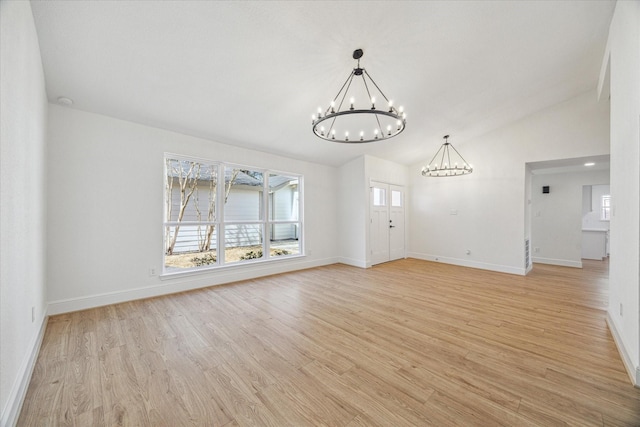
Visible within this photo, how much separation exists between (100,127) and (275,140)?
259 centimetres

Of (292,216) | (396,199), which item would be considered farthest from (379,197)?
(292,216)

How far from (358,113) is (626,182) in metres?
2.42

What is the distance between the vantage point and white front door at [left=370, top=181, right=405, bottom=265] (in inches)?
238

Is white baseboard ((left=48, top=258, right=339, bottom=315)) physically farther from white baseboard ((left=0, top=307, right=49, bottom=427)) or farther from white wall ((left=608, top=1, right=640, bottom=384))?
white wall ((left=608, top=1, right=640, bottom=384))

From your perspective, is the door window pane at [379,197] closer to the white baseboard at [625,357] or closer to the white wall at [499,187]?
the white wall at [499,187]

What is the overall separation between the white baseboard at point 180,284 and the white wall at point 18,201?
0.73 m

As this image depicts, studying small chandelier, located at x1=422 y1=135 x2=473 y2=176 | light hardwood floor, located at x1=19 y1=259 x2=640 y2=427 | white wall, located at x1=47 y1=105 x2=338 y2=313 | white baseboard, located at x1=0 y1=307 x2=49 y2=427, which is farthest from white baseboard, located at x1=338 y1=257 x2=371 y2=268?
white baseboard, located at x1=0 y1=307 x2=49 y2=427

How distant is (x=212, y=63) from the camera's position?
107 inches

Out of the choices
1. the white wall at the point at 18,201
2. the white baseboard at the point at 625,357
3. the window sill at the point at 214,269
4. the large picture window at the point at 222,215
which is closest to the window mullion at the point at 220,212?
the large picture window at the point at 222,215

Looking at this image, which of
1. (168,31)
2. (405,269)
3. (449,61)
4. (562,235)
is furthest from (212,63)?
(562,235)

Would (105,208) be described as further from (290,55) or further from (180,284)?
(290,55)

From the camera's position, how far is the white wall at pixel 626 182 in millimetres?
1817

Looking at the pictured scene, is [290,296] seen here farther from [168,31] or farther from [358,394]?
[168,31]

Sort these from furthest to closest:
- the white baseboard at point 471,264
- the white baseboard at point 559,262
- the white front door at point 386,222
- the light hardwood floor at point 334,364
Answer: the white front door at point 386,222 → the white baseboard at point 559,262 → the white baseboard at point 471,264 → the light hardwood floor at point 334,364
